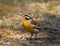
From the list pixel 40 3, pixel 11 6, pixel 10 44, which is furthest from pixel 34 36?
pixel 40 3

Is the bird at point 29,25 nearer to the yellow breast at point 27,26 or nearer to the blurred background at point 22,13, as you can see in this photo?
the yellow breast at point 27,26

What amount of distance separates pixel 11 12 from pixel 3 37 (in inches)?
173

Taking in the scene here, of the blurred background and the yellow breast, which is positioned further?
the blurred background

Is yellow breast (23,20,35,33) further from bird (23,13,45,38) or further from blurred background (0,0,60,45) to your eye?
blurred background (0,0,60,45)

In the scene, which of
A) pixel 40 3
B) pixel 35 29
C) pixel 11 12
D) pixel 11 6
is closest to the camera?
pixel 35 29

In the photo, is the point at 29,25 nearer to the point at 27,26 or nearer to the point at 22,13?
the point at 27,26

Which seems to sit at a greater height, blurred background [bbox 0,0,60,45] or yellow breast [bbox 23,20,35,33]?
yellow breast [bbox 23,20,35,33]

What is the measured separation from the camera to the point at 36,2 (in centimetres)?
1653

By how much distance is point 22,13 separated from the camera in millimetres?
14070

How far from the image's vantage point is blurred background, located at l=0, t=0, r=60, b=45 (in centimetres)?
1103

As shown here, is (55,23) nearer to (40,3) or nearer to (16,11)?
(16,11)

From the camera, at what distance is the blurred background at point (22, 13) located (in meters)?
11.0

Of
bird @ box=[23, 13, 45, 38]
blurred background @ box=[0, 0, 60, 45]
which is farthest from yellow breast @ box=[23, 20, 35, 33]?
blurred background @ box=[0, 0, 60, 45]

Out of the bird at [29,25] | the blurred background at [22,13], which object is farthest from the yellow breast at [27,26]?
the blurred background at [22,13]
